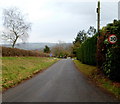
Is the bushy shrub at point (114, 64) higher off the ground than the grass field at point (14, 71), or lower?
higher

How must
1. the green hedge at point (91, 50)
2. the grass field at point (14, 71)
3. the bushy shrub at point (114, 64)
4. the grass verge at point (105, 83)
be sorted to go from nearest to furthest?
1. the grass verge at point (105, 83)
2. the bushy shrub at point (114, 64)
3. the grass field at point (14, 71)
4. the green hedge at point (91, 50)

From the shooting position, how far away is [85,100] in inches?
207

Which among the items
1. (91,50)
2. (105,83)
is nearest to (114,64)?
(105,83)

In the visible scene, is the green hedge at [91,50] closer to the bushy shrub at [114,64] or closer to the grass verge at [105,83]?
the grass verge at [105,83]

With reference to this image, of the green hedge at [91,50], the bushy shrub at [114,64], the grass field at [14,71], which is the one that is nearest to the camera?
the bushy shrub at [114,64]

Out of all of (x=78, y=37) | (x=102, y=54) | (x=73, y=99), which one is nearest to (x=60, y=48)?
(x=78, y=37)

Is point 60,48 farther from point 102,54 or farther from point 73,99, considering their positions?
point 73,99

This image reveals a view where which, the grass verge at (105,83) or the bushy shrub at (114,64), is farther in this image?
the bushy shrub at (114,64)

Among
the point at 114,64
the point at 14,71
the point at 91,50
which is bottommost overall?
the point at 14,71

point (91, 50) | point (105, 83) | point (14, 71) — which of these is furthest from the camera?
point (91, 50)

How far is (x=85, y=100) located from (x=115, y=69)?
3.82 meters

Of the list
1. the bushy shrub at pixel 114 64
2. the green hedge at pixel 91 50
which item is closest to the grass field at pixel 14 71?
the bushy shrub at pixel 114 64

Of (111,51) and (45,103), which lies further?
(111,51)

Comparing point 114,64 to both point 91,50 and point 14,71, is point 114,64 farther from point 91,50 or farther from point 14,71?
point 91,50
